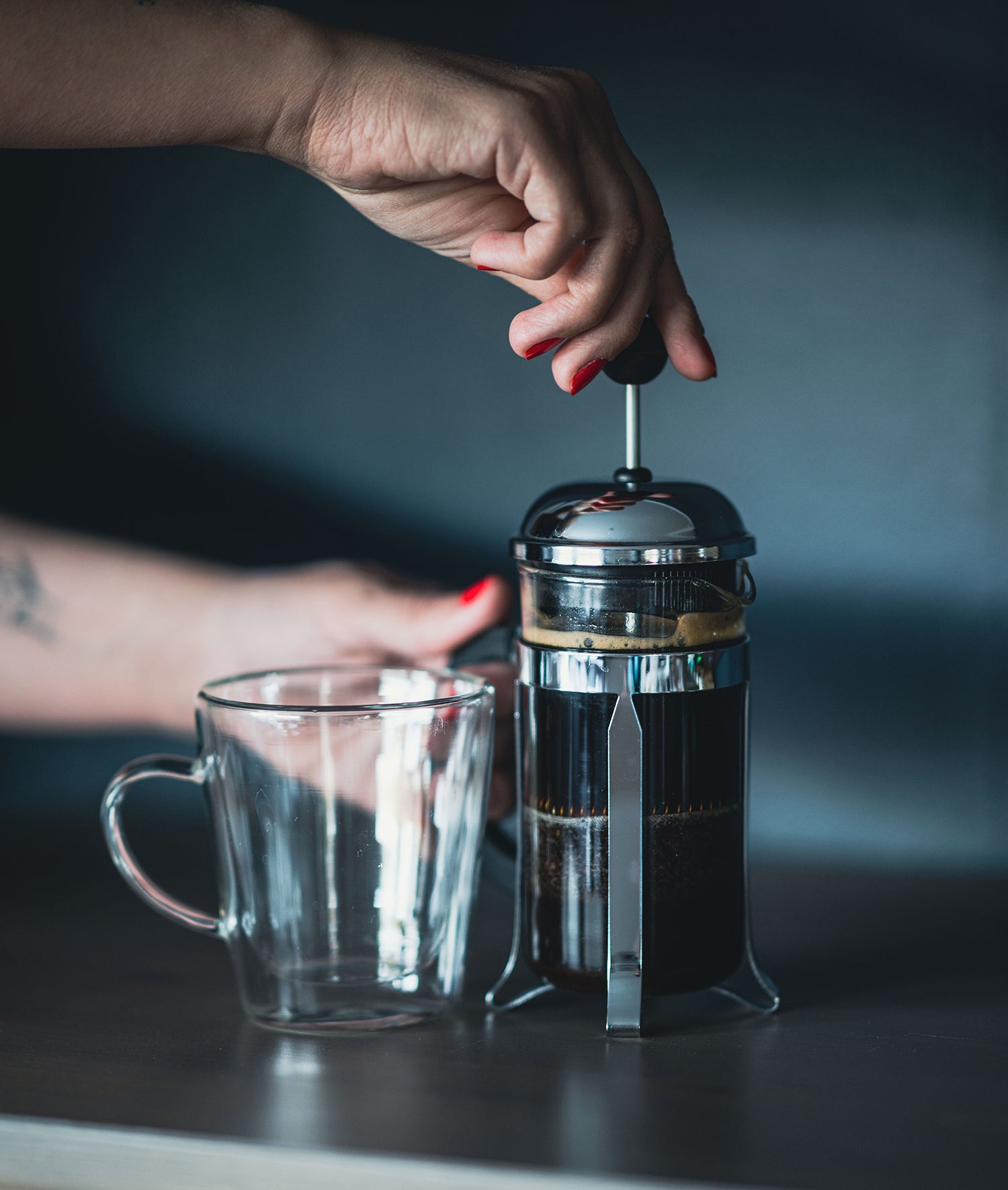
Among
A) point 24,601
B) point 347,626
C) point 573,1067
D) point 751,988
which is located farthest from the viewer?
point 24,601

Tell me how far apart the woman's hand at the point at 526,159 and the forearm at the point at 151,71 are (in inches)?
0.5

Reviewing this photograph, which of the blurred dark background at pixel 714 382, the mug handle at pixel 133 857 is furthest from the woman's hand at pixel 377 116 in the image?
the blurred dark background at pixel 714 382

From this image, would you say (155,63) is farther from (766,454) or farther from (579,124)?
(766,454)

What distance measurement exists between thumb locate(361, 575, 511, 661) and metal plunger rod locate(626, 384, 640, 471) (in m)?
0.14

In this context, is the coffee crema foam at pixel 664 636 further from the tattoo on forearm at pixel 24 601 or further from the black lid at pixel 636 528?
the tattoo on forearm at pixel 24 601

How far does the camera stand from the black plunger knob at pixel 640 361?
2.10ft

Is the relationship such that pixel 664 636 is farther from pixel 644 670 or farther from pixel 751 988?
pixel 751 988

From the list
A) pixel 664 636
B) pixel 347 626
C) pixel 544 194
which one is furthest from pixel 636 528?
pixel 347 626

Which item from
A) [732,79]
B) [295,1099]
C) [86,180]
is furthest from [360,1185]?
[86,180]

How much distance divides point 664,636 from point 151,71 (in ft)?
1.19

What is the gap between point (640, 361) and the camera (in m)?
0.64

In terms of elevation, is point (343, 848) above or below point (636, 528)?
below

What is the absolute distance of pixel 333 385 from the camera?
1.16m

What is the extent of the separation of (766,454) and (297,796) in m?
0.58
